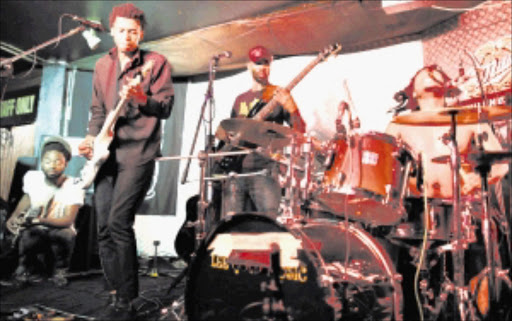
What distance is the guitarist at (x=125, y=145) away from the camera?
239cm

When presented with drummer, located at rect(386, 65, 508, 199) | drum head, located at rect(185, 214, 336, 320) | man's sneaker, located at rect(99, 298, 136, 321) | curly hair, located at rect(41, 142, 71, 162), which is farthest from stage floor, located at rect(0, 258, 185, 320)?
drummer, located at rect(386, 65, 508, 199)

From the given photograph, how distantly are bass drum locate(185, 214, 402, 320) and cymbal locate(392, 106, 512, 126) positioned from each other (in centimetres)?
68

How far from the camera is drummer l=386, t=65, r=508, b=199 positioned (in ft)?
7.27

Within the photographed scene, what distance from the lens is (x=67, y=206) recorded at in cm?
427

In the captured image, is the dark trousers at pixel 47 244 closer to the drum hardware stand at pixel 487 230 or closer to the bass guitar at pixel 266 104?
the bass guitar at pixel 266 104

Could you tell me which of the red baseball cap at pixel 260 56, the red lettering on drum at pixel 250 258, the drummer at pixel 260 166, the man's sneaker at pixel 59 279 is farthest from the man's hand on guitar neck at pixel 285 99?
the man's sneaker at pixel 59 279

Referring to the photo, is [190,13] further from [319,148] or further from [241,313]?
[241,313]

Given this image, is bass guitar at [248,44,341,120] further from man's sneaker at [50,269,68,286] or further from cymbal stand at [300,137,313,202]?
man's sneaker at [50,269,68,286]

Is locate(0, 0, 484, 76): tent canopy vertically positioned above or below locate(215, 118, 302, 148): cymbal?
above

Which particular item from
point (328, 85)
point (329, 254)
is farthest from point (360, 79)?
point (329, 254)

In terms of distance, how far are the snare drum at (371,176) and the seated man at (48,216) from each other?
288 cm

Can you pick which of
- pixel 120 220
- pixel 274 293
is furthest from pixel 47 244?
pixel 274 293

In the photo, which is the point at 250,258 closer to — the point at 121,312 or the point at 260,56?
the point at 121,312

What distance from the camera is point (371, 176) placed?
2.12 metres
